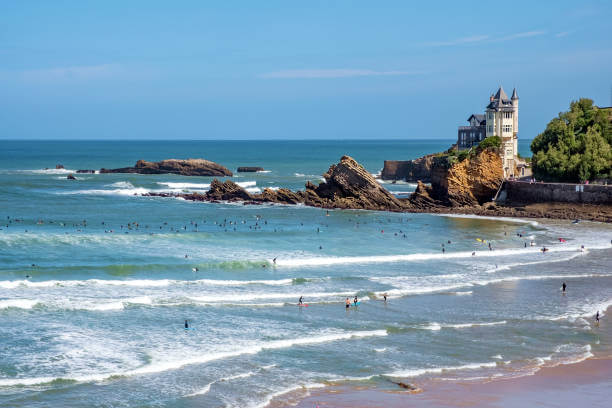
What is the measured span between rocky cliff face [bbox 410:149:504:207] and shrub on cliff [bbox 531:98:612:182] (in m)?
5.19

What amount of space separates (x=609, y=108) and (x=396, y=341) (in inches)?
2650

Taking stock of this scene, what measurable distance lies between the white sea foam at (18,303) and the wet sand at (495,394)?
16386 mm

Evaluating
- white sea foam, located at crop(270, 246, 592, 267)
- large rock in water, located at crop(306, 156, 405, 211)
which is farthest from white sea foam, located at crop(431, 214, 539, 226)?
white sea foam, located at crop(270, 246, 592, 267)

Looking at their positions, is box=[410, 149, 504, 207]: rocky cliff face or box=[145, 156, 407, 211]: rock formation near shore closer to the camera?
box=[410, 149, 504, 207]: rocky cliff face

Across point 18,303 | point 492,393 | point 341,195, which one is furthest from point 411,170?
point 492,393

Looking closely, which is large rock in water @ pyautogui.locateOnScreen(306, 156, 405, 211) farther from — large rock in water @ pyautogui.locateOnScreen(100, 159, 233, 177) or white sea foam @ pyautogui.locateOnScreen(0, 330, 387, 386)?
large rock in water @ pyautogui.locateOnScreen(100, 159, 233, 177)

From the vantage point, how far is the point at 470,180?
7412 centimetres

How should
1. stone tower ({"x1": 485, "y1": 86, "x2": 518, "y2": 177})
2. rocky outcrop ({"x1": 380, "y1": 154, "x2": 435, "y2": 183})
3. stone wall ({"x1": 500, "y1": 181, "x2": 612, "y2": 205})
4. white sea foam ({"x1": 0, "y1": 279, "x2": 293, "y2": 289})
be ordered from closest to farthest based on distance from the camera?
1. white sea foam ({"x1": 0, "y1": 279, "x2": 293, "y2": 289})
2. stone wall ({"x1": 500, "y1": 181, "x2": 612, "y2": 205})
3. stone tower ({"x1": 485, "y1": 86, "x2": 518, "y2": 177})
4. rocky outcrop ({"x1": 380, "y1": 154, "x2": 435, "y2": 183})

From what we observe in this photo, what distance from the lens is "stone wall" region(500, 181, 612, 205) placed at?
6606cm

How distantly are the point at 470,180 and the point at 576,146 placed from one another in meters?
11.8

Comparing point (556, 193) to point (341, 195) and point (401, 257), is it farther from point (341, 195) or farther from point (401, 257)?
point (401, 257)

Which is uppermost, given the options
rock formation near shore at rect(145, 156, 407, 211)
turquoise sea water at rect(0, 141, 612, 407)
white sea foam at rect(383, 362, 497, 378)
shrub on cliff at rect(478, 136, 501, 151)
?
shrub on cliff at rect(478, 136, 501, 151)

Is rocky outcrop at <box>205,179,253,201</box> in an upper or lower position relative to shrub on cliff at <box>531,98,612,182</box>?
lower

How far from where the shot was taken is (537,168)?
7500cm
